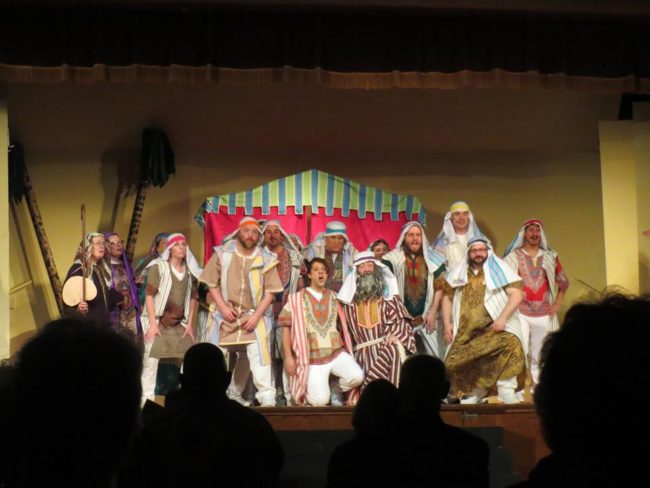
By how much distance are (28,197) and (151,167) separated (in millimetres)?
1216

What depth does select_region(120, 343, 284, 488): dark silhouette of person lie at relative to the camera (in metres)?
2.42

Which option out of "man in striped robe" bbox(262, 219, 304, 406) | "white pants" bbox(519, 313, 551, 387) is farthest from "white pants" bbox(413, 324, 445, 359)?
"man in striped robe" bbox(262, 219, 304, 406)

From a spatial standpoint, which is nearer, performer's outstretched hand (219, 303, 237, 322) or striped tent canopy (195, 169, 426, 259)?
performer's outstretched hand (219, 303, 237, 322)

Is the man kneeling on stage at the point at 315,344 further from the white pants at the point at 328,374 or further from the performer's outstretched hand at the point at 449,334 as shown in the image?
the performer's outstretched hand at the point at 449,334

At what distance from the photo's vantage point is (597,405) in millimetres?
1614

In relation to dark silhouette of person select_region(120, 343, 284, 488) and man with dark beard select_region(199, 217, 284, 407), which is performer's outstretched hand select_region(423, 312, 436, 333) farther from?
dark silhouette of person select_region(120, 343, 284, 488)

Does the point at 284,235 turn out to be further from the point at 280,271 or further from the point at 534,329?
the point at 534,329

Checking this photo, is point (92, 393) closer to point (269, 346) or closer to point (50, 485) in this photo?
point (50, 485)

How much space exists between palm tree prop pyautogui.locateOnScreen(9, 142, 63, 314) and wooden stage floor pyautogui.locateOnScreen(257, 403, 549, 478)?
10.3 ft

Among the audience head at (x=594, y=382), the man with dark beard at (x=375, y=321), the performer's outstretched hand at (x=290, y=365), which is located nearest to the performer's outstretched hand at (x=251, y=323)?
the performer's outstretched hand at (x=290, y=365)

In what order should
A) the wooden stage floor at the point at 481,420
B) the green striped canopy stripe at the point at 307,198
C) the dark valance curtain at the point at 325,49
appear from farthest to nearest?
the green striped canopy stripe at the point at 307,198 → the dark valance curtain at the point at 325,49 → the wooden stage floor at the point at 481,420

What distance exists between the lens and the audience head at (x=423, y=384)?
2.80 meters

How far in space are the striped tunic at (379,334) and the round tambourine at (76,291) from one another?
2.05 meters

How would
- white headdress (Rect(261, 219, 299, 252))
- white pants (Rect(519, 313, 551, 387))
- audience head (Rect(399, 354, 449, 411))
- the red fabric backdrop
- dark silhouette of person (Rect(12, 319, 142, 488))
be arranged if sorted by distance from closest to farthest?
1. dark silhouette of person (Rect(12, 319, 142, 488))
2. audience head (Rect(399, 354, 449, 411))
3. white pants (Rect(519, 313, 551, 387))
4. white headdress (Rect(261, 219, 299, 252))
5. the red fabric backdrop
